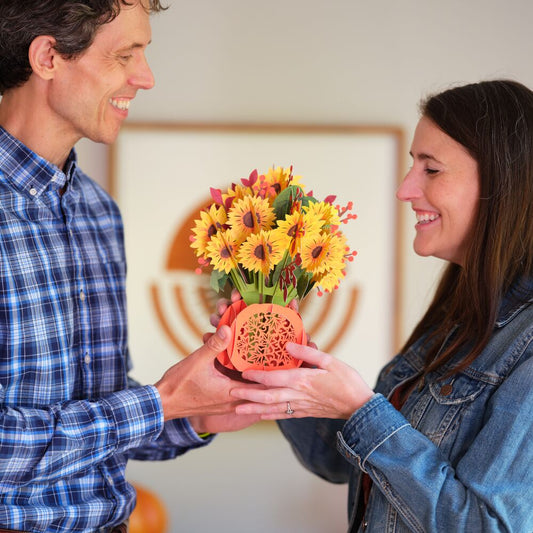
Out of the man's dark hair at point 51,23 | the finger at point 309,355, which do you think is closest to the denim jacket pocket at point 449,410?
the finger at point 309,355

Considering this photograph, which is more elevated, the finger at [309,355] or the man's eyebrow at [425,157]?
the man's eyebrow at [425,157]

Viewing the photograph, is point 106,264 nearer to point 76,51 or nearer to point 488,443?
point 76,51

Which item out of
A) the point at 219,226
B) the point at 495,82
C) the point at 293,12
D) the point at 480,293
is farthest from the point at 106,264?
the point at 293,12

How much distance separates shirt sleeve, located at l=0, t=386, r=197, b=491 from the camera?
1348mm

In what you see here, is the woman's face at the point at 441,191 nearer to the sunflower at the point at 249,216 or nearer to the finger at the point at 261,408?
the sunflower at the point at 249,216

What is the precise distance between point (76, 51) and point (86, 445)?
2.72ft

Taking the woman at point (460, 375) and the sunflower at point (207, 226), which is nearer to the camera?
the woman at point (460, 375)

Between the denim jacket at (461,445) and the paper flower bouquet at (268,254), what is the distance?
24cm

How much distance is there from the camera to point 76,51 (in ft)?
4.97

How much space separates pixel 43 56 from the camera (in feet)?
4.95

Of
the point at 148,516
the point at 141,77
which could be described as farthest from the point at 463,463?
the point at 148,516

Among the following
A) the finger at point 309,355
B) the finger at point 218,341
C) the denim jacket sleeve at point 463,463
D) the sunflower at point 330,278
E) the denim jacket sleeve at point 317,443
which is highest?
the sunflower at point 330,278

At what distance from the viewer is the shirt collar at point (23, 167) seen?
58.9 inches

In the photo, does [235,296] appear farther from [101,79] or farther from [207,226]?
[101,79]
